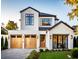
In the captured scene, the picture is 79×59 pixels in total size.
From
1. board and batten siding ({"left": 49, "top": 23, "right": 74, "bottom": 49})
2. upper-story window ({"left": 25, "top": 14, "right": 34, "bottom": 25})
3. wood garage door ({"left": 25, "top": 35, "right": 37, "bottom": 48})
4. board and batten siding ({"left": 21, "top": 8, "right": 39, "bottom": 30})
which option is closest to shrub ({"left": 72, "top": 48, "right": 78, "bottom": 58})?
wood garage door ({"left": 25, "top": 35, "right": 37, "bottom": 48})

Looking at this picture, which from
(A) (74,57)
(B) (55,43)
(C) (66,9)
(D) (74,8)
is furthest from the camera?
(B) (55,43)

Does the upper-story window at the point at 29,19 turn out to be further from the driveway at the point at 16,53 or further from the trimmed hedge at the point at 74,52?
the trimmed hedge at the point at 74,52

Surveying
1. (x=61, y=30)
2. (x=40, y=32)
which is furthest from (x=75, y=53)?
(x=61, y=30)

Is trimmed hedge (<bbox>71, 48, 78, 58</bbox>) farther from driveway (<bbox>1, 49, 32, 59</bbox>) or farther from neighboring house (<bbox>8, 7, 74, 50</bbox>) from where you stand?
neighboring house (<bbox>8, 7, 74, 50</bbox>)

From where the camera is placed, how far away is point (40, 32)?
373 inches

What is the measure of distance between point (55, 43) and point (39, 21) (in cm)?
219

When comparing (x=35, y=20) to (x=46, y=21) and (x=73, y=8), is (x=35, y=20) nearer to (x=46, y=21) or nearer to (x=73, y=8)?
Result: (x=46, y=21)

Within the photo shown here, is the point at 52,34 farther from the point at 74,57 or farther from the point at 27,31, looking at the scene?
the point at 74,57

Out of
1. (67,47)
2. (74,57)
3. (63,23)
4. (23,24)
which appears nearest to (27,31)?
(23,24)

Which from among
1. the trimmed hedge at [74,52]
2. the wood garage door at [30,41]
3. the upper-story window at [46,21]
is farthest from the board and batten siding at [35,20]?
the trimmed hedge at [74,52]

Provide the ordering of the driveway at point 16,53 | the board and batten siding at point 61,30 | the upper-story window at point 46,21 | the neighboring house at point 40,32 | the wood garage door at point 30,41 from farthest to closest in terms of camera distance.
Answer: the upper-story window at point 46,21, the board and batten siding at point 61,30, the neighboring house at point 40,32, the wood garage door at point 30,41, the driveway at point 16,53

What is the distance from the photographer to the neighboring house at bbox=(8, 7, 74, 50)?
8.55 m

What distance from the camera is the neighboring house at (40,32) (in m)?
8.55

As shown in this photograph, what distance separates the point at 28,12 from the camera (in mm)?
11328
